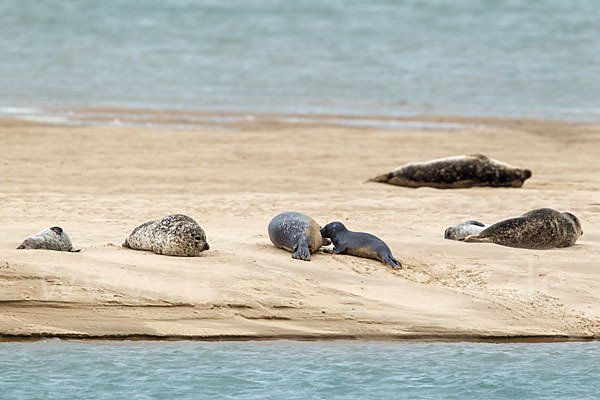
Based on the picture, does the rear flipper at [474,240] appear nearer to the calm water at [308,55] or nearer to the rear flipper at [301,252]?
the rear flipper at [301,252]

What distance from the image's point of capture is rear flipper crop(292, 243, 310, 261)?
6.02 m

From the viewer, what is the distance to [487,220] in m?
7.80

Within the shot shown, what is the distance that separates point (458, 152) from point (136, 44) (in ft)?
68.0

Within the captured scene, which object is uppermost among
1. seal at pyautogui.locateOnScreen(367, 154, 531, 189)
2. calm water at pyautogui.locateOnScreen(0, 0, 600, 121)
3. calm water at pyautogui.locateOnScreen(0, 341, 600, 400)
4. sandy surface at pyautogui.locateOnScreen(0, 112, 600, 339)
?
calm water at pyautogui.locateOnScreen(0, 0, 600, 121)

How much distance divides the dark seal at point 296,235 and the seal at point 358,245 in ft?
0.34

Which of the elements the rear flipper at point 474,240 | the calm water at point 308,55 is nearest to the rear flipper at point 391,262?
the rear flipper at point 474,240

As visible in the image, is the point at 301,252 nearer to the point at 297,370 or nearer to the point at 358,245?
A: the point at 358,245

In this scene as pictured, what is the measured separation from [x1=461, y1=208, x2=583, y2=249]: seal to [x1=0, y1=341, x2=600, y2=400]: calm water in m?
1.54

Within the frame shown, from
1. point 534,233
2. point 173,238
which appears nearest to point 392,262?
point 534,233

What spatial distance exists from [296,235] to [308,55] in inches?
924

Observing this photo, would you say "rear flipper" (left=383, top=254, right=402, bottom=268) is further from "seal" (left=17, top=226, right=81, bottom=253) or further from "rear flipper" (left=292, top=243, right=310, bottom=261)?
"seal" (left=17, top=226, right=81, bottom=253)

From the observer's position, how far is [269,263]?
5887 millimetres

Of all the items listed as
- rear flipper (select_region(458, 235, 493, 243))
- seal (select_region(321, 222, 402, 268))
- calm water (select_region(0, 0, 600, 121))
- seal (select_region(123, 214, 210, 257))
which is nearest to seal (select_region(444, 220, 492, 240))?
rear flipper (select_region(458, 235, 493, 243))

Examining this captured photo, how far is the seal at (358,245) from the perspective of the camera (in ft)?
20.2
